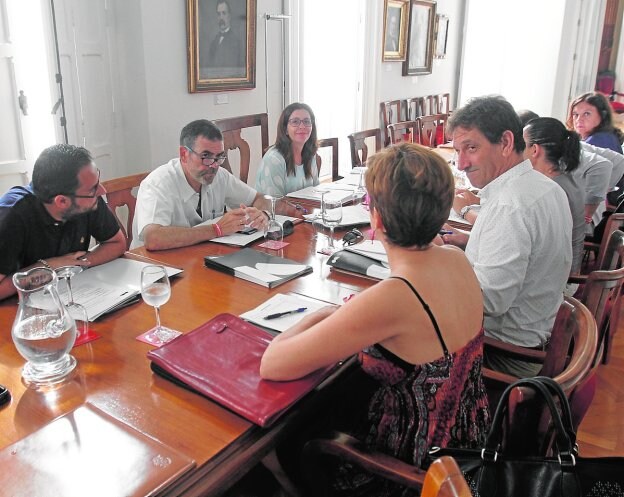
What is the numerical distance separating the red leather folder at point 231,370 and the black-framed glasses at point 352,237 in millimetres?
824

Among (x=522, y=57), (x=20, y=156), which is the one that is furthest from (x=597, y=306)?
(x=522, y=57)

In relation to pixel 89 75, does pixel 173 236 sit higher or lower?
lower

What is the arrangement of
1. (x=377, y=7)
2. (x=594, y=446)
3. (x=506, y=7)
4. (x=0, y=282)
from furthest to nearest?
1. (x=506, y=7)
2. (x=377, y=7)
3. (x=594, y=446)
4. (x=0, y=282)

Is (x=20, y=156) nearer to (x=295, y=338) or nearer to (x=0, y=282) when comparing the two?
(x=0, y=282)

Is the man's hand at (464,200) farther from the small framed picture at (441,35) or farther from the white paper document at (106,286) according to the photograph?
the small framed picture at (441,35)

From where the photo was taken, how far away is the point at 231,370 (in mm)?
1134

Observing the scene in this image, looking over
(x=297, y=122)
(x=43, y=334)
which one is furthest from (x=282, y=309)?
(x=297, y=122)

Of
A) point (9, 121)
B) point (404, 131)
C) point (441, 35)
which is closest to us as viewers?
point (9, 121)

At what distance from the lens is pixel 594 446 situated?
2.07 metres

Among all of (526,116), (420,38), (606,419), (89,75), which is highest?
(420,38)

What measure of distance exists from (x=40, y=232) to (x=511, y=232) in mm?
1427

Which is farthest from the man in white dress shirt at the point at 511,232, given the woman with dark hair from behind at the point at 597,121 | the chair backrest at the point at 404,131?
the chair backrest at the point at 404,131

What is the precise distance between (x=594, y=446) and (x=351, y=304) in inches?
61.5

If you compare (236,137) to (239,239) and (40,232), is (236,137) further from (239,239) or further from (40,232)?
(40,232)
